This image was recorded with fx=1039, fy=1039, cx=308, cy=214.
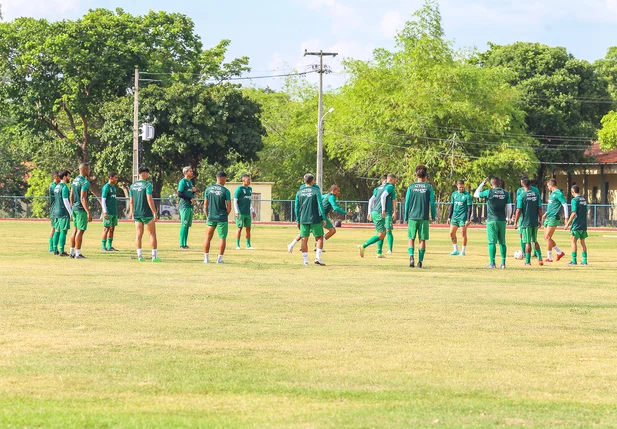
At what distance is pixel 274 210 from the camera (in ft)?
203

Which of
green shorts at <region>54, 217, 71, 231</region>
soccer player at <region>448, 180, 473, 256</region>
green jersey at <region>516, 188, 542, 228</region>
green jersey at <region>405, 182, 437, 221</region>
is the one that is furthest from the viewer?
soccer player at <region>448, 180, 473, 256</region>

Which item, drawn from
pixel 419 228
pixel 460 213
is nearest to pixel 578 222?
pixel 460 213

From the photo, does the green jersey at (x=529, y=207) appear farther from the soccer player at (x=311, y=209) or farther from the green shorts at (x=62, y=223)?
the green shorts at (x=62, y=223)

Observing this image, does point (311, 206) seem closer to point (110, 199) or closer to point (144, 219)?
point (144, 219)

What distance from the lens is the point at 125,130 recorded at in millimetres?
63844

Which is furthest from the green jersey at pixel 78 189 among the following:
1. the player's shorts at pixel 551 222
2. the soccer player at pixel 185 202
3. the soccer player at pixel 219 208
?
the player's shorts at pixel 551 222

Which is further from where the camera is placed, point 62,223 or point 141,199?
point 62,223

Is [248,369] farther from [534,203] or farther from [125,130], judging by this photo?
[125,130]

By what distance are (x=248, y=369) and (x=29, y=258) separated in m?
15.2

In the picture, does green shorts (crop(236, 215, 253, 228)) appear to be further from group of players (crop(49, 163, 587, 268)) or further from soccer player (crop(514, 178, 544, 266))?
soccer player (crop(514, 178, 544, 266))

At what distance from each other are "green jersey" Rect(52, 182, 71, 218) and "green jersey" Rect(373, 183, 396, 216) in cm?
712

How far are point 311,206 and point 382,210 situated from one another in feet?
11.1

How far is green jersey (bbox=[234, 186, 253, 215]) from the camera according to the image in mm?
26203

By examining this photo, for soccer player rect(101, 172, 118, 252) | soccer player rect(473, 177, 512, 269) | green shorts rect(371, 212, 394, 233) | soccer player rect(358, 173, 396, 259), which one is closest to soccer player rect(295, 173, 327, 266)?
soccer player rect(358, 173, 396, 259)
